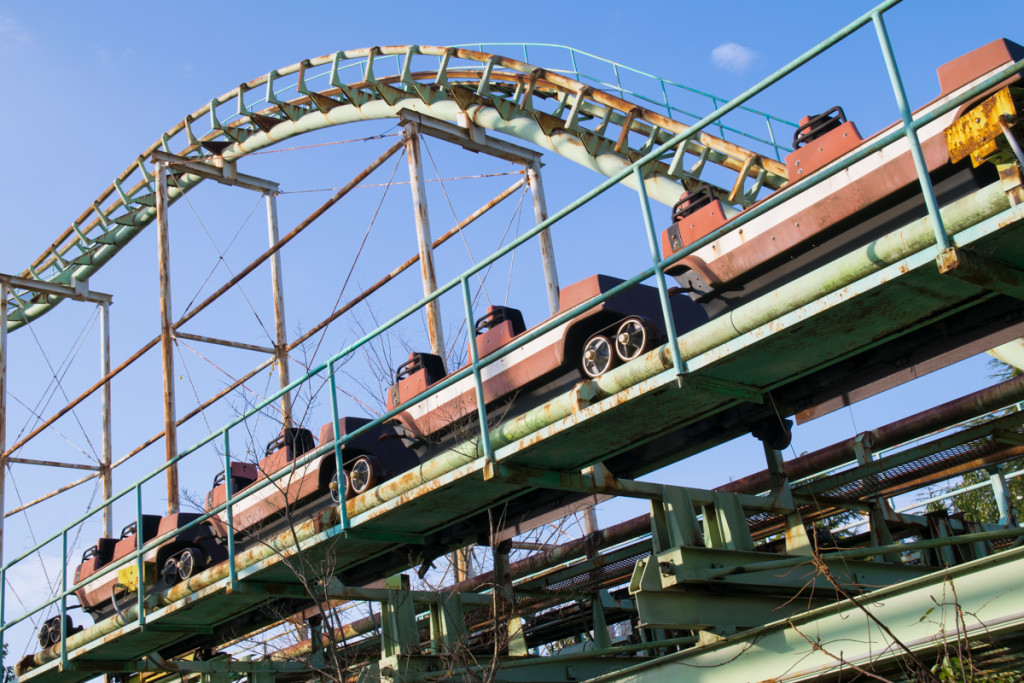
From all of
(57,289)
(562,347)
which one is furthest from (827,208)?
(57,289)

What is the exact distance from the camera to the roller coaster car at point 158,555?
1204 cm

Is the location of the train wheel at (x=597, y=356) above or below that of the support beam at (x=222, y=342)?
below

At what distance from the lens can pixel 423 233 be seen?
1596cm

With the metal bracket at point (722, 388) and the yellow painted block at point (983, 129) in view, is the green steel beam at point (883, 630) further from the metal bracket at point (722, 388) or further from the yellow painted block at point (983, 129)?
the yellow painted block at point (983, 129)

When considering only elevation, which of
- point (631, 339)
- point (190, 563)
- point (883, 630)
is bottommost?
point (883, 630)

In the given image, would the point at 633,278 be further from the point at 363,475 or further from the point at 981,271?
the point at 363,475

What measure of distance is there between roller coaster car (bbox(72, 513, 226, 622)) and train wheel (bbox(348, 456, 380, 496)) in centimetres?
224

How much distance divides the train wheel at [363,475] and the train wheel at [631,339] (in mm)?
2799

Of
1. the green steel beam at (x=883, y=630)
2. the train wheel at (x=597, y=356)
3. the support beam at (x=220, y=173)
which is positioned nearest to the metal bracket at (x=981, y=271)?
the green steel beam at (x=883, y=630)

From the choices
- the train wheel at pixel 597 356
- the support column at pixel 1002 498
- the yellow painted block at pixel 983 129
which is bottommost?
the support column at pixel 1002 498

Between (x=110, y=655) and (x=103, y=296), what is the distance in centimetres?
1576

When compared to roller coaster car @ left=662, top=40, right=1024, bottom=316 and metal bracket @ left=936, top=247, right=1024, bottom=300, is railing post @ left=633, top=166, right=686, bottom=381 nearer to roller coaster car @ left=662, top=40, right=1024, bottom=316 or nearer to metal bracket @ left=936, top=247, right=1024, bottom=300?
roller coaster car @ left=662, top=40, right=1024, bottom=316

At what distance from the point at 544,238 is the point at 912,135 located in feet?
36.7

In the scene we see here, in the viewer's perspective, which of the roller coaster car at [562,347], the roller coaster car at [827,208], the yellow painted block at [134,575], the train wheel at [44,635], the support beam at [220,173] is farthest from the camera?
the support beam at [220,173]
